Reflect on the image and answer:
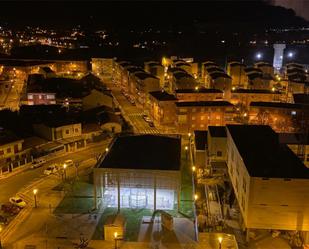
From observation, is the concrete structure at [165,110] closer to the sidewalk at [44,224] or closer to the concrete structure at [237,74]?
the sidewalk at [44,224]

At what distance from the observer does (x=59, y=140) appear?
12.3 metres

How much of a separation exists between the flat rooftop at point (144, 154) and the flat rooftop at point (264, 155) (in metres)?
1.65

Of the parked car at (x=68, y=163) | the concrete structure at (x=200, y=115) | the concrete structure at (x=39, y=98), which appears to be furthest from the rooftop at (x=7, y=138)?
the concrete structure at (x=39, y=98)

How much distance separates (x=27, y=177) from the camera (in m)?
10.1

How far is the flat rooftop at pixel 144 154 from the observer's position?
8344mm

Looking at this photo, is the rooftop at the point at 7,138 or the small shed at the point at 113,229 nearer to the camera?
the small shed at the point at 113,229

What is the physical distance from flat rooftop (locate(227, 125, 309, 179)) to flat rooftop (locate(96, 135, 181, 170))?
1.65 m

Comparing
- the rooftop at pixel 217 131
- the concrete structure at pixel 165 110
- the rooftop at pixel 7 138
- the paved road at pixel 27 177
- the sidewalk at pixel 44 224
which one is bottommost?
the sidewalk at pixel 44 224

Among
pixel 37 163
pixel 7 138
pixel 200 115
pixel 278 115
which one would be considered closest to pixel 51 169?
pixel 37 163

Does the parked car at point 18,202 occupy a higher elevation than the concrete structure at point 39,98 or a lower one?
lower

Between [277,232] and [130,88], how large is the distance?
1548cm

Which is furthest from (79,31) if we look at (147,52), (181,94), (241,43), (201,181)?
(201,181)

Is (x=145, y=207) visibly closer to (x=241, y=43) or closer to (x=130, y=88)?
(x=130, y=88)

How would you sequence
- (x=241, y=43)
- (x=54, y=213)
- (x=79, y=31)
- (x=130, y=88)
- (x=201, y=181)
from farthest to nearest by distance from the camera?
(x=79, y=31) < (x=241, y=43) < (x=130, y=88) < (x=201, y=181) < (x=54, y=213)
